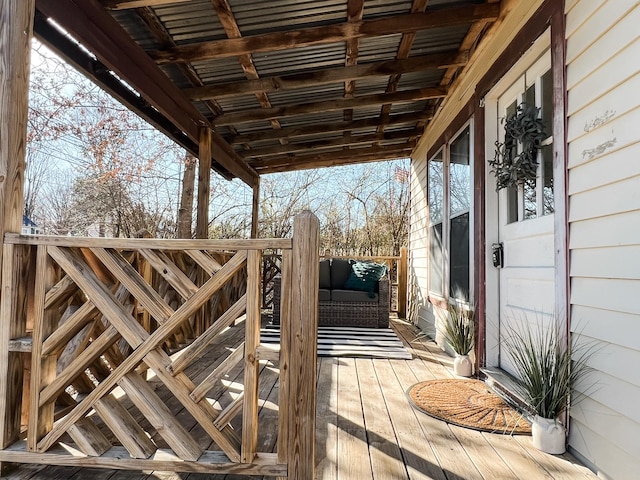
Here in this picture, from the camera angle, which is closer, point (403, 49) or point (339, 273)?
point (403, 49)

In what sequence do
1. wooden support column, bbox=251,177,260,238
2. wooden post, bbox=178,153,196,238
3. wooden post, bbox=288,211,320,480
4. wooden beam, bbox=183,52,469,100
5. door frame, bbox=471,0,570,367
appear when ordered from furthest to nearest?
wooden post, bbox=178,153,196,238
wooden support column, bbox=251,177,260,238
wooden beam, bbox=183,52,469,100
door frame, bbox=471,0,570,367
wooden post, bbox=288,211,320,480

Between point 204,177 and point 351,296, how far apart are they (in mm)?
2419

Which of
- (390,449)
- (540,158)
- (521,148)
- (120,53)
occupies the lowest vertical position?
(390,449)

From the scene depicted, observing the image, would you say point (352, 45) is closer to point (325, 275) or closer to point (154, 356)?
point (154, 356)

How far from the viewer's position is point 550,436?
1.81 meters

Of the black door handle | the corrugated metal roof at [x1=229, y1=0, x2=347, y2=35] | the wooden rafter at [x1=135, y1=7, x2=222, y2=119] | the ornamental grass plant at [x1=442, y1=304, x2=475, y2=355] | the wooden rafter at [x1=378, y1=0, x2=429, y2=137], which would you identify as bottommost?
the ornamental grass plant at [x1=442, y1=304, x2=475, y2=355]

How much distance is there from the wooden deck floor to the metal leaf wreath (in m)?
1.51

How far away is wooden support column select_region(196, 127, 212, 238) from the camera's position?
14.0 ft

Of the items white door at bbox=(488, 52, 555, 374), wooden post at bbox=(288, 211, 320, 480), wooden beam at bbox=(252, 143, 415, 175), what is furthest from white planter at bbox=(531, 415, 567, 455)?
wooden beam at bbox=(252, 143, 415, 175)

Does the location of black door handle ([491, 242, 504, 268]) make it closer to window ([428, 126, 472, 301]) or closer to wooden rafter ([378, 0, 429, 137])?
window ([428, 126, 472, 301])

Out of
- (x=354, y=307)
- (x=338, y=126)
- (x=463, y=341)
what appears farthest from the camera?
(x=354, y=307)

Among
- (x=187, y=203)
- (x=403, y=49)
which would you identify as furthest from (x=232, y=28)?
(x=187, y=203)

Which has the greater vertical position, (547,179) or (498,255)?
(547,179)

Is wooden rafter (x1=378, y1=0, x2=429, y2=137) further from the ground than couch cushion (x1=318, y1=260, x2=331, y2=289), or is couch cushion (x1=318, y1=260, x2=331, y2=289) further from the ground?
wooden rafter (x1=378, y1=0, x2=429, y2=137)
